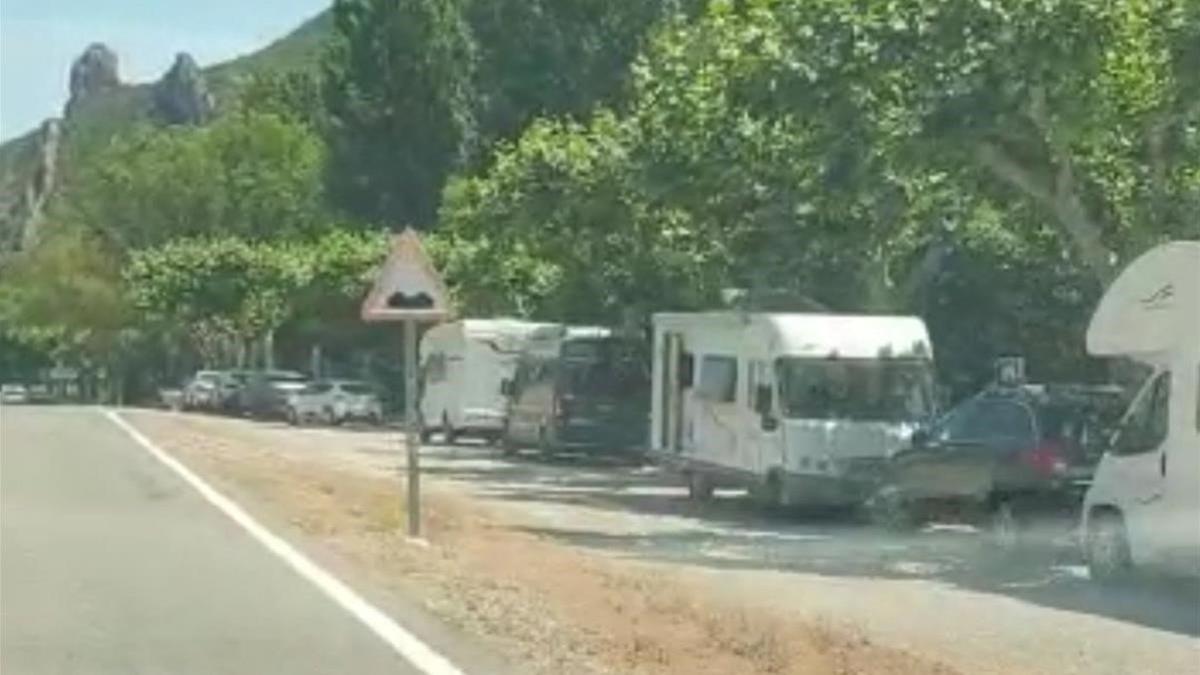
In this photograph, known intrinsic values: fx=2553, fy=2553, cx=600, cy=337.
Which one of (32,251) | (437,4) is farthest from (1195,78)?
(32,251)

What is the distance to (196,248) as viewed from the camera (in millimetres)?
88188

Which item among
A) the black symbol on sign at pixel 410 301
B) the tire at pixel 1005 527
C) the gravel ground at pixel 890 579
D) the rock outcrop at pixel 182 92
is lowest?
the gravel ground at pixel 890 579

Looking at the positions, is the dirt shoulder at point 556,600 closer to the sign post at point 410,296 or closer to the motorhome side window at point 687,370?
the sign post at point 410,296

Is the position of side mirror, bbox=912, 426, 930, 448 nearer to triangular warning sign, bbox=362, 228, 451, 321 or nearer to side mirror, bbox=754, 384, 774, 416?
side mirror, bbox=754, 384, 774, 416

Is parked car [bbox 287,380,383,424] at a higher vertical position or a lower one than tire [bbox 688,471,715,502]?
higher

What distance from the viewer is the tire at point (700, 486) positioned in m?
31.9

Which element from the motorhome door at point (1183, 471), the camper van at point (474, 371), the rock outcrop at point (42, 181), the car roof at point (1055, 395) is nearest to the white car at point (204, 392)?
the camper van at point (474, 371)

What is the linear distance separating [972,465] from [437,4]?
55633mm

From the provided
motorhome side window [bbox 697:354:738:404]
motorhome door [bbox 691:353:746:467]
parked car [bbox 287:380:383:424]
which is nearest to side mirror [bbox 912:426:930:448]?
motorhome door [bbox 691:353:746:467]

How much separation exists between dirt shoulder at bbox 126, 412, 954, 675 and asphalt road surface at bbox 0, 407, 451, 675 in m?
0.82

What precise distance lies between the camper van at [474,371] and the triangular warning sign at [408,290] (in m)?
27.9

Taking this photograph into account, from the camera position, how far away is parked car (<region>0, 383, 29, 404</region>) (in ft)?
372

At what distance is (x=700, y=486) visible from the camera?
32.4m

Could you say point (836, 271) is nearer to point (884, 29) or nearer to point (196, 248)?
point (884, 29)
